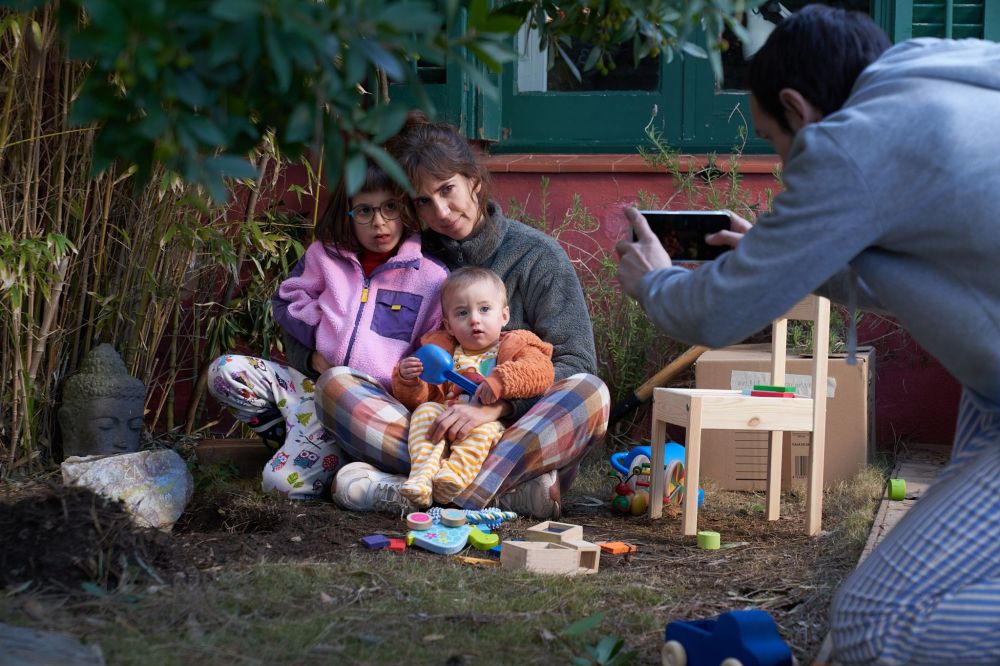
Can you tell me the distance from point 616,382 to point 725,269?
2618mm

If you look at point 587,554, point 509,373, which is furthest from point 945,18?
point 587,554

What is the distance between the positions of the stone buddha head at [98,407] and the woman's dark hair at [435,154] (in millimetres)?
1143

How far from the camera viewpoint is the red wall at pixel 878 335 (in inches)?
177

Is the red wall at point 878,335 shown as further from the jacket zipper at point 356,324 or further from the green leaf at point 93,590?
the green leaf at point 93,590

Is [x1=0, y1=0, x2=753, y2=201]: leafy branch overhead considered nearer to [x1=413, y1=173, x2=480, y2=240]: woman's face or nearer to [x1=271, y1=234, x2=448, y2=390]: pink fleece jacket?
[x1=413, y1=173, x2=480, y2=240]: woman's face

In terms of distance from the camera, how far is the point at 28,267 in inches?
142

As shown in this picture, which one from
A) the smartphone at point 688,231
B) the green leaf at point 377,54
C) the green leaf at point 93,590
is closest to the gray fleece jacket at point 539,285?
the smartphone at point 688,231

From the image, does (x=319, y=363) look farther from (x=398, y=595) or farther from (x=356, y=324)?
(x=398, y=595)

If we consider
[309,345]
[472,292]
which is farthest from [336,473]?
[472,292]

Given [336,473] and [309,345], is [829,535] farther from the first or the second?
[309,345]

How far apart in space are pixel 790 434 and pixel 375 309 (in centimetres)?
142

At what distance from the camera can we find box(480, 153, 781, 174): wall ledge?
4547 millimetres

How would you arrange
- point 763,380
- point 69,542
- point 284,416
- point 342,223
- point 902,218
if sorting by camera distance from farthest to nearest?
point 763,380 < point 284,416 < point 342,223 < point 69,542 < point 902,218

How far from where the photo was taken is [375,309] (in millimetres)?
3670
